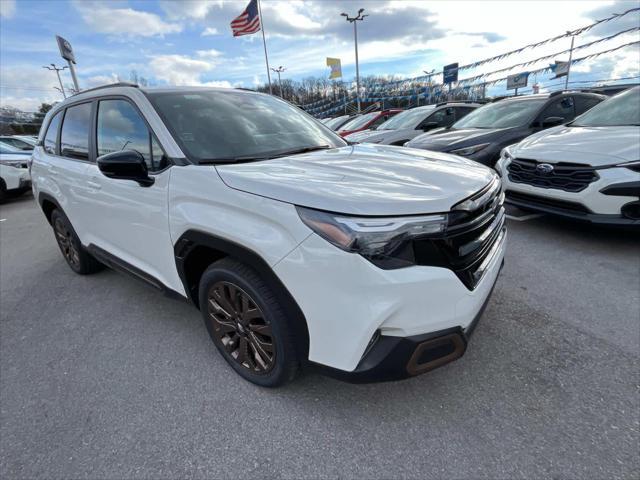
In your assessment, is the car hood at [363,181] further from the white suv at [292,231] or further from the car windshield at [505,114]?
the car windshield at [505,114]

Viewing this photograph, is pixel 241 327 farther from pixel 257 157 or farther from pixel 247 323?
pixel 257 157

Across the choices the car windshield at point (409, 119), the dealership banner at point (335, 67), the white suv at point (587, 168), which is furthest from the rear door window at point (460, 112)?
the dealership banner at point (335, 67)

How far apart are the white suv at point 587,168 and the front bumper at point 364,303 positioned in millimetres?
2785

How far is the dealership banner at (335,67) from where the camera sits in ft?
94.4

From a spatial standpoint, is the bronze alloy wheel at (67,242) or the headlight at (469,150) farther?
the headlight at (469,150)

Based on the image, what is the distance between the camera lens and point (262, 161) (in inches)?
85.0

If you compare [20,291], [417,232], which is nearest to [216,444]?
[417,232]

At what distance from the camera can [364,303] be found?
148 centimetres

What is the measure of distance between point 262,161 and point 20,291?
3.39m

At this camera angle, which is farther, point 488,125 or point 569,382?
point 488,125

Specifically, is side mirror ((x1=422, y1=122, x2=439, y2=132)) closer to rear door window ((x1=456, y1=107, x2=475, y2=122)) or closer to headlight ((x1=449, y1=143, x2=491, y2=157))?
rear door window ((x1=456, y1=107, x2=475, y2=122))

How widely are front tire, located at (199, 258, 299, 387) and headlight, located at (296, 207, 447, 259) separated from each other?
477 millimetres

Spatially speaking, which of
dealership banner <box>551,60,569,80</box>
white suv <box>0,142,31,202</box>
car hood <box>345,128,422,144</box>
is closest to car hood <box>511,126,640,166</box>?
car hood <box>345,128,422,144</box>

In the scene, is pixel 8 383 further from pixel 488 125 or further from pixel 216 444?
pixel 488 125
